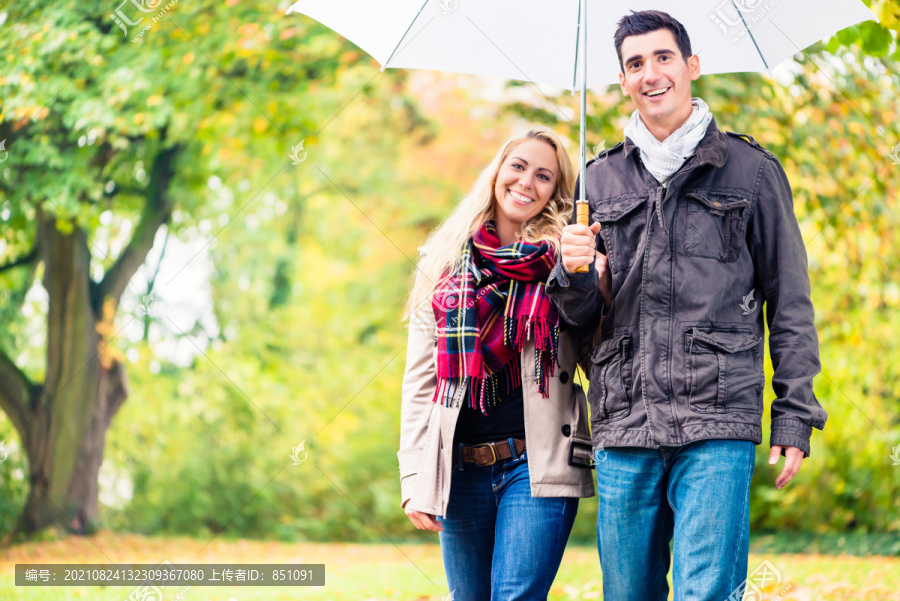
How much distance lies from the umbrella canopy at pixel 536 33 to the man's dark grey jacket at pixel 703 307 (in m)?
0.49

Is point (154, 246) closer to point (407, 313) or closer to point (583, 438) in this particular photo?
point (407, 313)

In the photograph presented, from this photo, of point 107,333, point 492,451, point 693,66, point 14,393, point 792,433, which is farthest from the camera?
point 107,333

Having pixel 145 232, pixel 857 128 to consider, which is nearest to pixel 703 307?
pixel 857 128

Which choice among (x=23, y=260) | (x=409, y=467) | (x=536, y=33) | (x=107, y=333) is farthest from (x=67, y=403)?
(x=536, y=33)

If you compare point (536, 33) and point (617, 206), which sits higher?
point (536, 33)

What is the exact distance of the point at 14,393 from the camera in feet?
22.4

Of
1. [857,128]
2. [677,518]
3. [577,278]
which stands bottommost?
[677,518]

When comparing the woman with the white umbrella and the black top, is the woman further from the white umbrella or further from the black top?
the white umbrella

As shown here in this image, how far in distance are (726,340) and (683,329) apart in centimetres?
11

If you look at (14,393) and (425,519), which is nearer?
(425,519)

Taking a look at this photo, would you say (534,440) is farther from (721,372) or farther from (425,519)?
(721,372)

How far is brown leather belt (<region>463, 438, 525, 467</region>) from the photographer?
2410 mm

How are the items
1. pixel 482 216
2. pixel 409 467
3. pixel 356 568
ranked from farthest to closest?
pixel 356 568
pixel 482 216
pixel 409 467

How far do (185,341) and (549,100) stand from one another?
4480 mm
